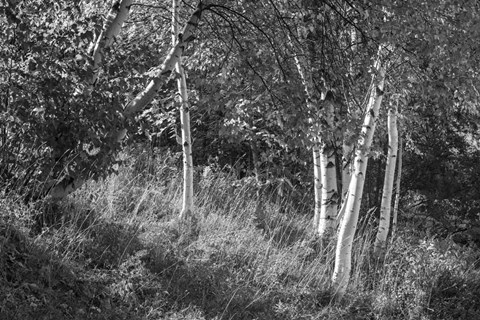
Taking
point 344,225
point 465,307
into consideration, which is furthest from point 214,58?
point 465,307

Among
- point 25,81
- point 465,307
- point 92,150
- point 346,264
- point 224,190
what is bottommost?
point 465,307

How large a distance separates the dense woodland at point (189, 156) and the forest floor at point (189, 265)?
0.02 m

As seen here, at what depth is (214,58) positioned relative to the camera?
894 centimetres

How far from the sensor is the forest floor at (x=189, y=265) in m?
6.35

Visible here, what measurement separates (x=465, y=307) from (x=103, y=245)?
4.92m

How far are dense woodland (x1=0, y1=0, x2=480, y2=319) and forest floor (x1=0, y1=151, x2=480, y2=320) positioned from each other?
2cm

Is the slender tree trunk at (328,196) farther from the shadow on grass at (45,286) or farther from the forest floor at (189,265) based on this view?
the shadow on grass at (45,286)

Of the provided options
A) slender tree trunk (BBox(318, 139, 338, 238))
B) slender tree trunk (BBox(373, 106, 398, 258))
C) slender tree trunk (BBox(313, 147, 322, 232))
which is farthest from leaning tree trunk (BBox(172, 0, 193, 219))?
slender tree trunk (BBox(373, 106, 398, 258))

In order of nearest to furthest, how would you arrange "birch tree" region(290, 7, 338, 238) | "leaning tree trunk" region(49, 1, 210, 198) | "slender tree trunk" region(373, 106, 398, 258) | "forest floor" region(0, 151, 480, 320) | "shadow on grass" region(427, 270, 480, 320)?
"forest floor" region(0, 151, 480, 320), "leaning tree trunk" region(49, 1, 210, 198), "birch tree" region(290, 7, 338, 238), "shadow on grass" region(427, 270, 480, 320), "slender tree trunk" region(373, 106, 398, 258)

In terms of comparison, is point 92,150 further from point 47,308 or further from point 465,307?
point 465,307

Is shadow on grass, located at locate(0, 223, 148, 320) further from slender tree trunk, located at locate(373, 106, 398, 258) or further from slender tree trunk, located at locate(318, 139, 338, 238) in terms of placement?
slender tree trunk, located at locate(373, 106, 398, 258)

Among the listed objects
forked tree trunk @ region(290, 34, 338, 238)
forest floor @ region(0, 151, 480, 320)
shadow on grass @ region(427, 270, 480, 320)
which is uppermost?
forked tree trunk @ region(290, 34, 338, 238)

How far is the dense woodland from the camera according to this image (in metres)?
6.39

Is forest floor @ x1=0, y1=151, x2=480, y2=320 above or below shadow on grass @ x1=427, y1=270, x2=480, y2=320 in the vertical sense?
above
